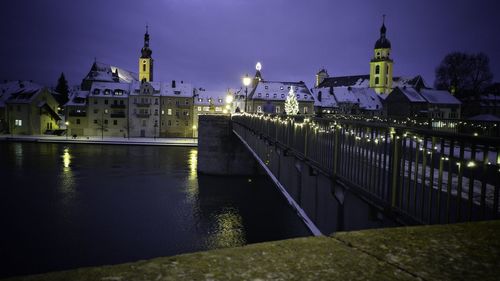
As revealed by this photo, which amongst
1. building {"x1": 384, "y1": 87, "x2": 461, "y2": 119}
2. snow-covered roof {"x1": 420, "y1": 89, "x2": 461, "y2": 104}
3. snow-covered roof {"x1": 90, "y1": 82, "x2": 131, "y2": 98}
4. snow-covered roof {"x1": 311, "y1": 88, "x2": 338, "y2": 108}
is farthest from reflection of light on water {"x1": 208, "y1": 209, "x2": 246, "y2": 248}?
snow-covered roof {"x1": 90, "y1": 82, "x2": 131, "y2": 98}

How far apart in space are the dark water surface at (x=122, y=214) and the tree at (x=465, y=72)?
2053 inches

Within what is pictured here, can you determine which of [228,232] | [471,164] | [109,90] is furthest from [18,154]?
[471,164]

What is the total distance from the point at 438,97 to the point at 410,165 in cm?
7473

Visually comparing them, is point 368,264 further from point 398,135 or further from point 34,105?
point 34,105

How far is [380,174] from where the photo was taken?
6398 mm

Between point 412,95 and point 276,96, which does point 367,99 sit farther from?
point 276,96

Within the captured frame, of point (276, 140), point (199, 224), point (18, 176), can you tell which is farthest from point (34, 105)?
point (276, 140)

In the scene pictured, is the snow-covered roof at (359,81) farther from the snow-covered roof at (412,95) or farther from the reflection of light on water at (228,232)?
the reflection of light on water at (228,232)

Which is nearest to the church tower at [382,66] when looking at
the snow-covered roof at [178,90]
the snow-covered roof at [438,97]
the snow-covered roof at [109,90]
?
the snow-covered roof at [438,97]

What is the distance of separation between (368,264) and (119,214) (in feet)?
84.7

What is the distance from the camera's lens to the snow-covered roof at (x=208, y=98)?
9068 centimetres

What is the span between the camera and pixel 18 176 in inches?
1519

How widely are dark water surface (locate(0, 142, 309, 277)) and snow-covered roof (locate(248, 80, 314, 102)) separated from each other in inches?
1667

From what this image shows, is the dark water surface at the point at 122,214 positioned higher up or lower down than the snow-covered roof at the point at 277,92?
lower down
